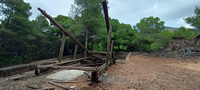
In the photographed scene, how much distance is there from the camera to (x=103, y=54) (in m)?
7.57

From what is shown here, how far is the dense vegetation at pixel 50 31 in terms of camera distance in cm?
894

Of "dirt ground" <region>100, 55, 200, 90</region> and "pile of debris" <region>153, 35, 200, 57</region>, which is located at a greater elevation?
"pile of debris" <region>153, 35, 200, 57</region>

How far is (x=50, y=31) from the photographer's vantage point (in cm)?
1341

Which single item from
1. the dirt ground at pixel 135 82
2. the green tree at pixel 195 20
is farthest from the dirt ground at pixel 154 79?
the green tree at pixel 195 20

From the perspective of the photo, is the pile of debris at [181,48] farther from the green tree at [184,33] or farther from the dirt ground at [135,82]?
the dirt ground at [135,82]

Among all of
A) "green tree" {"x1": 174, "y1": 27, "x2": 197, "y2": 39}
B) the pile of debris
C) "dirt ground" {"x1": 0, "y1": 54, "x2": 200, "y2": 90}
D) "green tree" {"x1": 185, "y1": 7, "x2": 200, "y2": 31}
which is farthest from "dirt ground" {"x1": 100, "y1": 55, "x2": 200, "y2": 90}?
"green tree" {"x1": 185, "y1": 7, "x2": 200, "y2": 31}

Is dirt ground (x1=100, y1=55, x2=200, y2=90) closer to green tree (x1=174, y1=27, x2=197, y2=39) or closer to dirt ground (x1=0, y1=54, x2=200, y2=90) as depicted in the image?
dirt ground (x1=0, y1=54, x2=200, y2=90)

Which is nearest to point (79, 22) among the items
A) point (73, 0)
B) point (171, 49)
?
point (73, 0)

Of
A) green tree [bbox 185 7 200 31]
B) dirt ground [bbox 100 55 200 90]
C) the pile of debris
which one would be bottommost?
dirt ground [bbox 100 55 200 90]

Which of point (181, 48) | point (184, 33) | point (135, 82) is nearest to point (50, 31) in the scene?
point (135, 82)

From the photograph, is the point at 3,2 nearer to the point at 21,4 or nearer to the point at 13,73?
the point at 21,4

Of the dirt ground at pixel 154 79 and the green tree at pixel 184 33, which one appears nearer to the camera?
the dirt ground at pixel 154 79

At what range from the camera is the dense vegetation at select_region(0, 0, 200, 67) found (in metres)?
8.94

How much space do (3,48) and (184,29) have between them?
67.3 ft
